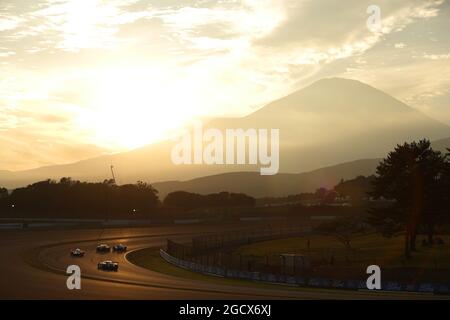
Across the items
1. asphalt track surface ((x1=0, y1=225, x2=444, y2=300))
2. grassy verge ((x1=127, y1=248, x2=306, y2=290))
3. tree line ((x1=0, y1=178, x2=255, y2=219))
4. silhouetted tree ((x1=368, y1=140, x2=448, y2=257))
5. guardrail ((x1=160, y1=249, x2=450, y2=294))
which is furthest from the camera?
tree line ((x1=0, y1=178, x2=255, y2=219))

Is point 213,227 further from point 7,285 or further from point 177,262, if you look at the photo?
point 7,285

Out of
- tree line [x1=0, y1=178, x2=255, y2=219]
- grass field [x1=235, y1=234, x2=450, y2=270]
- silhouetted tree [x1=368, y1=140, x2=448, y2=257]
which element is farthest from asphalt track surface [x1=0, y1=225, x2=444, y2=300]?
tree line [x1=0, y1=178, x2=255, y2=219]

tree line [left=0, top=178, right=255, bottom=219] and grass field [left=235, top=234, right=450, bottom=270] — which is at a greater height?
tree line [left=0, top=178, right=255, bottom=219]

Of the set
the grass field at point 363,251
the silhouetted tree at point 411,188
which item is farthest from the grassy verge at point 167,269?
the silhouetted tree at point 411,188

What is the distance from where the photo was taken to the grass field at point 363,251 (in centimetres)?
7628

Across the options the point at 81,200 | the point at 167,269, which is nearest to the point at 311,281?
the point at 167,269

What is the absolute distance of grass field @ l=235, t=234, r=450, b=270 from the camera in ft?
250

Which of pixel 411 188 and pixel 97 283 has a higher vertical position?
pixel 411 188

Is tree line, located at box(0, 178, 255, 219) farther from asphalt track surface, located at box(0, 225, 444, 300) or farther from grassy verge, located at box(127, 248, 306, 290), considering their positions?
grassy verge, located at box(127, 248, 306, 290)

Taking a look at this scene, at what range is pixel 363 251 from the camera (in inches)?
3597

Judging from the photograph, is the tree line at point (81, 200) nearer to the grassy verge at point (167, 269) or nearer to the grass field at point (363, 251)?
the grass field at point (363, 251)

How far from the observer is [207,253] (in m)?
89.2

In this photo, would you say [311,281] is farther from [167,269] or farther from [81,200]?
[81,200]
